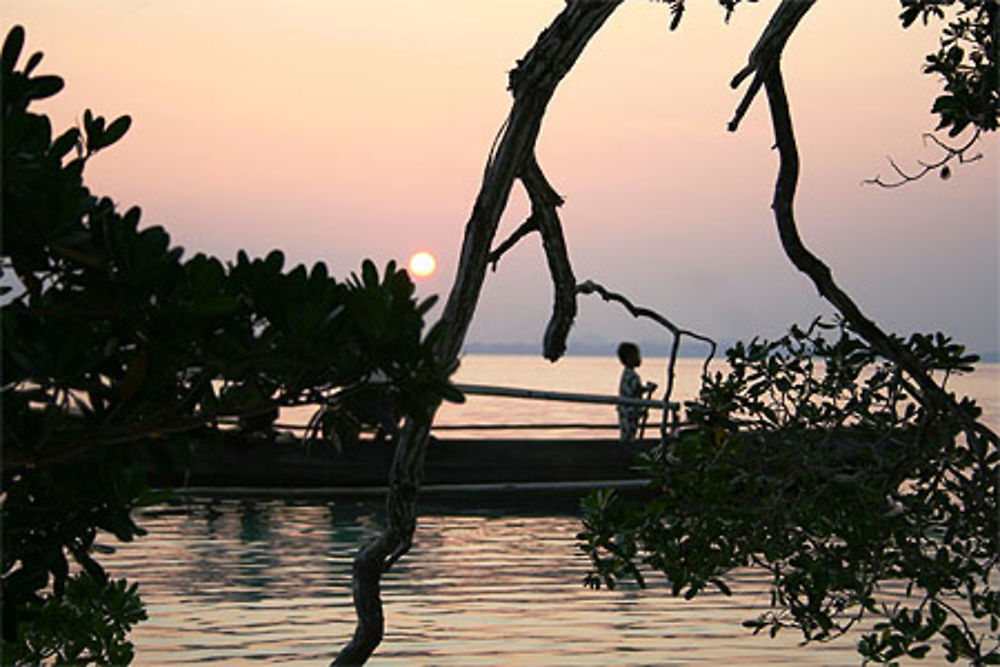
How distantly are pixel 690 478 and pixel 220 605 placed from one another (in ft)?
25.8

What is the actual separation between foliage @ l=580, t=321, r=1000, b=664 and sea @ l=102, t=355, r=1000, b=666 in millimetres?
2624

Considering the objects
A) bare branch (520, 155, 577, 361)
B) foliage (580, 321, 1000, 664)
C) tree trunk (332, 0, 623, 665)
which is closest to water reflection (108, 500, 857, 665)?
foliage (580, 321, 1000, 664)

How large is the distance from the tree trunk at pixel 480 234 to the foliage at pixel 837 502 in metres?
1.00

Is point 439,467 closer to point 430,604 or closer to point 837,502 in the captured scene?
point 430,604

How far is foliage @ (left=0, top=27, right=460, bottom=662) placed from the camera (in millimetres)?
2420

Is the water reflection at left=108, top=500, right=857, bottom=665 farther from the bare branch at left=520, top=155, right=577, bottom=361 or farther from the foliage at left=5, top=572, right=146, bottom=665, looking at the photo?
the bare branch at left=520, top=155, right=577, bottom=361

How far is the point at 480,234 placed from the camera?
4121 millimetres

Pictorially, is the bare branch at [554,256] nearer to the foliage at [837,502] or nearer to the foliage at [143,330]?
the foliage at [837,502]

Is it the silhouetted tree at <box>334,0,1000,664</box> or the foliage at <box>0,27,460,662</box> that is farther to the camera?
the silhouetted tree at <box>334,0,1000,664</box>

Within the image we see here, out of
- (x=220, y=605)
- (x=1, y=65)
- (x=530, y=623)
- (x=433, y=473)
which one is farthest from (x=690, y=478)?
(x=433, y=473)

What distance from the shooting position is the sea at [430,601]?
1044 cm

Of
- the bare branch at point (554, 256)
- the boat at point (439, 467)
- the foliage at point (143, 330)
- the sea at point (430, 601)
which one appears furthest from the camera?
the boat at point (439, 467)

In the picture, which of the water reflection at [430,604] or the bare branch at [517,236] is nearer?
the bare branch at [517,236]

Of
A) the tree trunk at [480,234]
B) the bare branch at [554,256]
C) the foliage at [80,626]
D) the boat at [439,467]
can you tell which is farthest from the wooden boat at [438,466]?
the tree trunk at [480,234]
